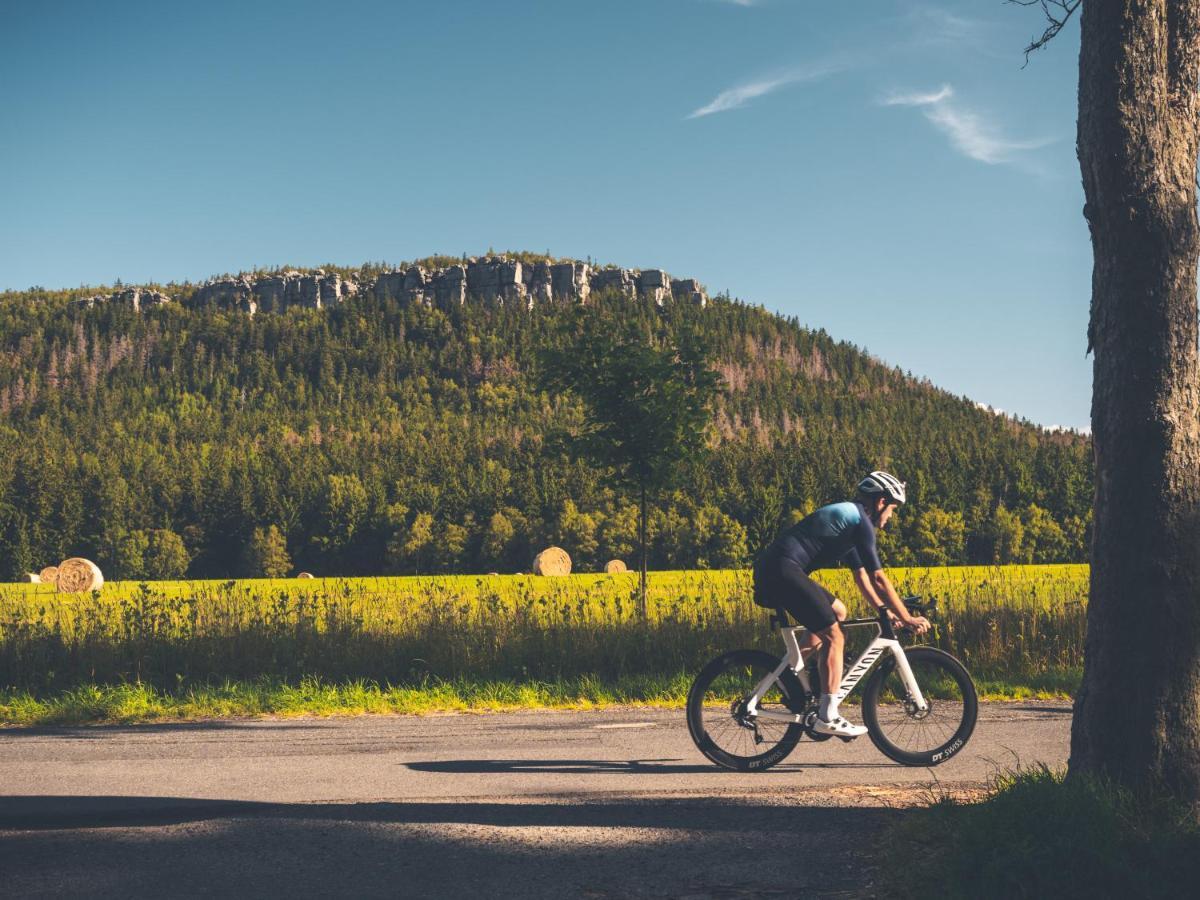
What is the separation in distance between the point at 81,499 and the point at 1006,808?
10363cm

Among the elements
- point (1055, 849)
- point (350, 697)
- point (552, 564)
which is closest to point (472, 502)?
point (552, 564)

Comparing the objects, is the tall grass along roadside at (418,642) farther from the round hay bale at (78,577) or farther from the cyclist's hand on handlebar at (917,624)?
the round hay bale at (78,577)

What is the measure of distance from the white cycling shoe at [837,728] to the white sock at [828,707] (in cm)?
3

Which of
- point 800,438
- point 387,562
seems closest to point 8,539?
point 387,562

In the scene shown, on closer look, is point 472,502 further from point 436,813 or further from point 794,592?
point 436,813

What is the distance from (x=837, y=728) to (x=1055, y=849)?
285 centimetres

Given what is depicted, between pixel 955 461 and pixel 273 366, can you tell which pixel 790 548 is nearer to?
pixel 955 461

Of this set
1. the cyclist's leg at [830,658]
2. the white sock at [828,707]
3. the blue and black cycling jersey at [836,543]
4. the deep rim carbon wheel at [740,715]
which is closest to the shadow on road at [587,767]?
the deep rim carbon wheel at [740,715]

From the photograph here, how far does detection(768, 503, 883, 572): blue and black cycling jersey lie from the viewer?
7.04 m

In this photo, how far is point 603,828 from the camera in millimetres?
5621

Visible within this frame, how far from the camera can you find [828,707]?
7.06m

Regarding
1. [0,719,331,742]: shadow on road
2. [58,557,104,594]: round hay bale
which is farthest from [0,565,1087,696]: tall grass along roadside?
[58,557,104,594]: round hay bale

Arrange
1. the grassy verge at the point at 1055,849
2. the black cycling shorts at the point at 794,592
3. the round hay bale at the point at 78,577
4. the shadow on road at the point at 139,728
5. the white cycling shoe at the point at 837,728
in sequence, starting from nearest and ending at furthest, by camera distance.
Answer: the grassy verge at the point at 1055,849 → the black cycling shorts at the point at 794,592 → the white cycling shoe at the point at 837,728 → the shadow on road at the point at 139,728 → the round hay bale at the point at 78,577

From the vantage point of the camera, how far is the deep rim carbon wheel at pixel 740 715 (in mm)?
7262
